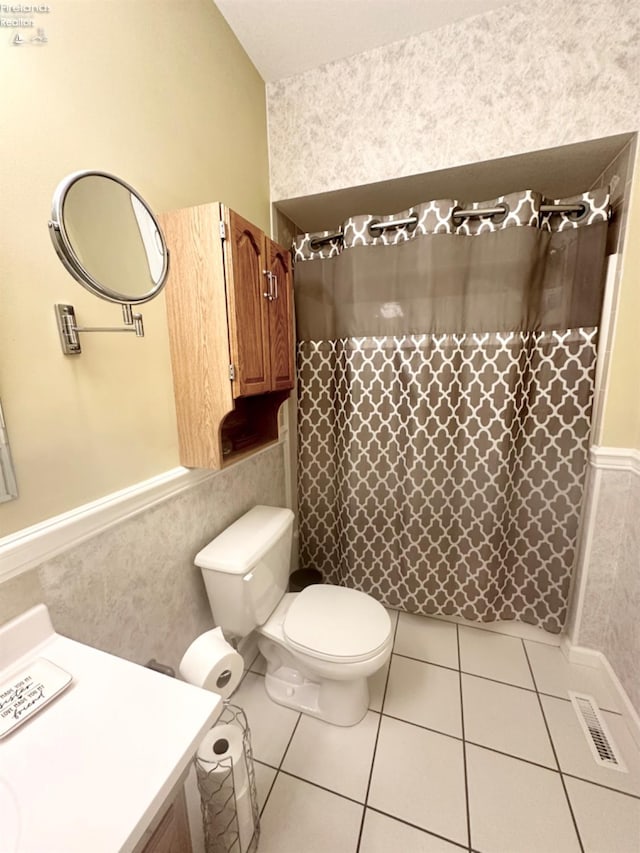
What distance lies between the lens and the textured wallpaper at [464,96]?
3.74ft

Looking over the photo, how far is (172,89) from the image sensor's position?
1029 mm

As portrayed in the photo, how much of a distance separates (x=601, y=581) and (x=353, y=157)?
2.06m

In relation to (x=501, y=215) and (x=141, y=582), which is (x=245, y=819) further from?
(x=501, y=215)

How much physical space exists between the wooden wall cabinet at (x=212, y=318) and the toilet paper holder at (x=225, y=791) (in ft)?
2.43

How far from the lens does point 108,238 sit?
2.55ft

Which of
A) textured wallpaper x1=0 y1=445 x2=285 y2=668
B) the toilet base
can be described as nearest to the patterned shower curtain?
the toilet base

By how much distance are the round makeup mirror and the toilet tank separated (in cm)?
81

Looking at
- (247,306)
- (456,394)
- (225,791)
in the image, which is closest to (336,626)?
(225,791)

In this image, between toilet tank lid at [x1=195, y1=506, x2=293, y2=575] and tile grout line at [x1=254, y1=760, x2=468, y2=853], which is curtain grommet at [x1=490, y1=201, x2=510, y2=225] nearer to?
toilet tank lid at [x1=195, y1=506, x2=293, y2=575]

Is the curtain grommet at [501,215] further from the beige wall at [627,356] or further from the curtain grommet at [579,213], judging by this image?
the beige wall at [627,356]

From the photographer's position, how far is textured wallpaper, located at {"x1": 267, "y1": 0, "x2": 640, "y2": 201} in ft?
3.74

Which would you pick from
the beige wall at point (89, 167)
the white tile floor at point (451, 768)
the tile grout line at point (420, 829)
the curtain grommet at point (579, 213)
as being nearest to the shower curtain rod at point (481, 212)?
the curtain grommet at point (579, 213)

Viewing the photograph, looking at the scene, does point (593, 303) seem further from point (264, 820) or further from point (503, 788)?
point (264, 820)

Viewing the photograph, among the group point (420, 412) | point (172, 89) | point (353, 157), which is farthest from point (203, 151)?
point (420, 412)
